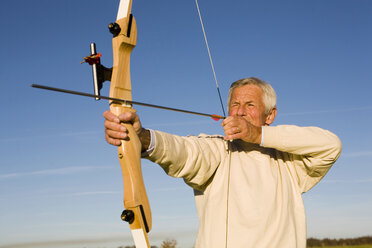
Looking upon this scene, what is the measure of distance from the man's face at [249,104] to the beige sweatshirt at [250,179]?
172mm

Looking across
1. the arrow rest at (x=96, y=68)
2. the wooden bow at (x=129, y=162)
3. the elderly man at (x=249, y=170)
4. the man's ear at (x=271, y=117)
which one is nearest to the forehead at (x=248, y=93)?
the elderly man at (x=249, y=170)

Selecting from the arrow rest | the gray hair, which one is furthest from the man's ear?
the arrow rest

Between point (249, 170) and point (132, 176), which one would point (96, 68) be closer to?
point (132, 176)

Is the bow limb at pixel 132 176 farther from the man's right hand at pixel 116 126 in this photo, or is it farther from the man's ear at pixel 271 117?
the man's ear at pixel 271 117

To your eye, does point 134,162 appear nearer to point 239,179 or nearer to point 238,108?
point 239,179

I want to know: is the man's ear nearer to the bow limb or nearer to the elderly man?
the elderly man

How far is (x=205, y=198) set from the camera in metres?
2.40

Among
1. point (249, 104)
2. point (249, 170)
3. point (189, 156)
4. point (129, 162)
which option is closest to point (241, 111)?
point (249, 104)

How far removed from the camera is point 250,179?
2354 millimetres

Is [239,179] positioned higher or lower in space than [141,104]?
lower

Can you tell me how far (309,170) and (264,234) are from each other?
0.58m

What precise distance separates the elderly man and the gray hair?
1cm

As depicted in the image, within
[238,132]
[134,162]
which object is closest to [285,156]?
[238,132]

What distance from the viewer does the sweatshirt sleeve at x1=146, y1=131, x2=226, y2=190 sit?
2.02 meters
